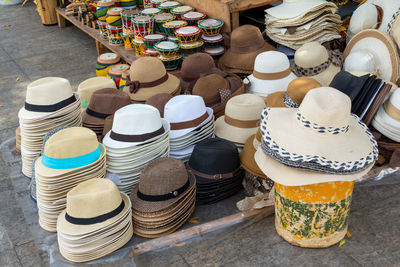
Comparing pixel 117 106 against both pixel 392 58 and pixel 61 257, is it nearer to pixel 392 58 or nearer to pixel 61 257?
pixel 61 257

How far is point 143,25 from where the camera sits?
5.05 m

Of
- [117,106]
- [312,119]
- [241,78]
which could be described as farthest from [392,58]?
[117,106]

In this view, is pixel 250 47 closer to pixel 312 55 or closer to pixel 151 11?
pixel 312 55

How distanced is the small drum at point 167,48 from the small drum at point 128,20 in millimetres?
719

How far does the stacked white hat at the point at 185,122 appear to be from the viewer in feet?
11.4

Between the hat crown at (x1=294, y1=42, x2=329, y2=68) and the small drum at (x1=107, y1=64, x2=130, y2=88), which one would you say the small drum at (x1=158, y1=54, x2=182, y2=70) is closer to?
the small drum at (x1=107, y1=64, x2=130, y2=88)

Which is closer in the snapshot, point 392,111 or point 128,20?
point 392,111

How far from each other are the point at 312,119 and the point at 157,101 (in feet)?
5.07

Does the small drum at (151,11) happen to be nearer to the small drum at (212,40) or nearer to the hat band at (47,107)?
the small drum at (212,40)

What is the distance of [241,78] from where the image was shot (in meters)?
4.50

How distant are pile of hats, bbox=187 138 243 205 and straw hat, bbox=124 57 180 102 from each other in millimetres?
918

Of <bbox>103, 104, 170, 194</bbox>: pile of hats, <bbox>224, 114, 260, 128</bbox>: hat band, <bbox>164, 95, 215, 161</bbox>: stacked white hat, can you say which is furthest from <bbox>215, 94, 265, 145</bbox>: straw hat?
<bbox>103, 104, 170, 194</bbox>: pile of hats

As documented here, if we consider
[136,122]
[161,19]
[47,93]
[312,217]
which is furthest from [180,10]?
[312,217]

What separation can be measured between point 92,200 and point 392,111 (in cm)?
228
